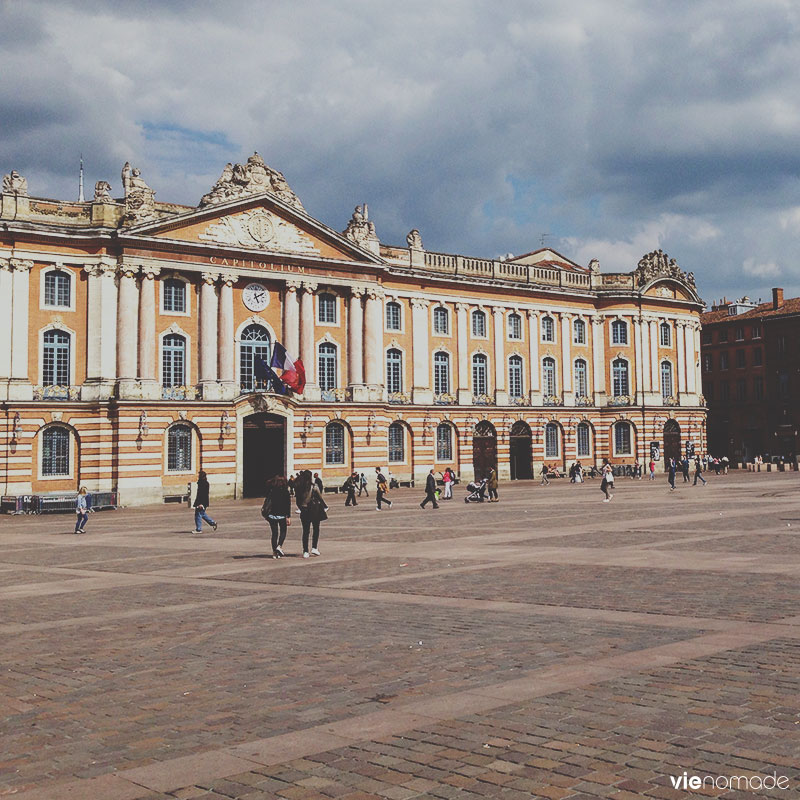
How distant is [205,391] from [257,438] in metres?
4.43

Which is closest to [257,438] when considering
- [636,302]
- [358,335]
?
[358,335]

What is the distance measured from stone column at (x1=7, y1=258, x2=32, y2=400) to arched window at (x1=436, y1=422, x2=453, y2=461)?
2635 centimetres

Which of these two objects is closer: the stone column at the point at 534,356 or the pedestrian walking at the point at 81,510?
the pedestrian walking at the point at 81,510

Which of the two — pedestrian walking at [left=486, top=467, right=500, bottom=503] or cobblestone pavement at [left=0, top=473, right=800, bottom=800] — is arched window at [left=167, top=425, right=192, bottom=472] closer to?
pedestrian walking at [left=486, top=467, right=500, bottom=503]

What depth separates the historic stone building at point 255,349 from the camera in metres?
50.8

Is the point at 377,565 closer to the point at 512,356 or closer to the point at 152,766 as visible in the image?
the point at 152,766

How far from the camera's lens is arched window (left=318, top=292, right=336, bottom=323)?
2314 inches

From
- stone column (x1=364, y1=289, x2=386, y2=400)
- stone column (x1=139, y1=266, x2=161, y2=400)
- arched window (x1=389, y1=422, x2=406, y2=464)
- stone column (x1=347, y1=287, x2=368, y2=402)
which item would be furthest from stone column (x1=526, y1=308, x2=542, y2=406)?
stone column (x1=139, y1=266, x2=161, y2=400)

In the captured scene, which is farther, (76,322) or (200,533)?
(76,322)

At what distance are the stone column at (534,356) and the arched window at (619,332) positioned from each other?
7.38m

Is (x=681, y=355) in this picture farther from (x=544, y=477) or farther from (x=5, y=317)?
(x=5, y=317)

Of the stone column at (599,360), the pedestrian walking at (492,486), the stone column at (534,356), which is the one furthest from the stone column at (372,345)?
the stone column at (599,360)

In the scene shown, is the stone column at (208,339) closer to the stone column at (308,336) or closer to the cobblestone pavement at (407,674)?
the stone column at (308,336)

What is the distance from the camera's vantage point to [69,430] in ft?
167
